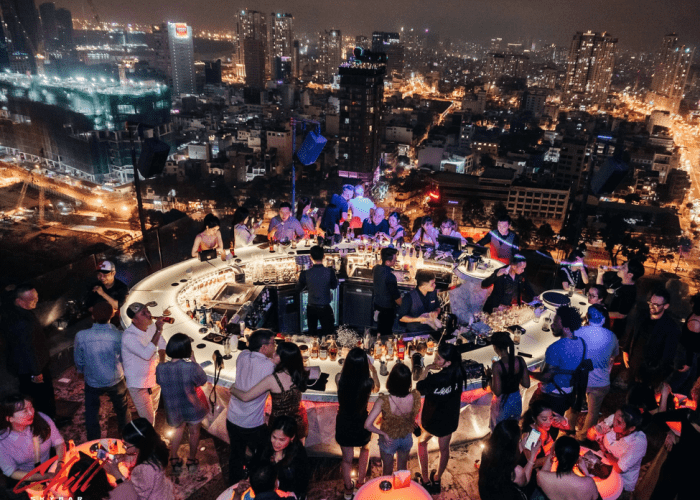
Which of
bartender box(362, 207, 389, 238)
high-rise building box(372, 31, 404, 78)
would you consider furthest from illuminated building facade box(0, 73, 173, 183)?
high-rise building box(372, 31, 404, 78)

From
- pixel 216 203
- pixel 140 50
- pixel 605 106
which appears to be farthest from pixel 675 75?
pixel 140 50

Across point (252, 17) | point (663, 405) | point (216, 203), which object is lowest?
point (216, 203)

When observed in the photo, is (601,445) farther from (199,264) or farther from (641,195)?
(641,195)

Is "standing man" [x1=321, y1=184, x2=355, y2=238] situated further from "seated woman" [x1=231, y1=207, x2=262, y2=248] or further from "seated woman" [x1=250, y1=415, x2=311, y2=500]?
"seated woman" [x1=250, y1=415, x2=311, y2=500]

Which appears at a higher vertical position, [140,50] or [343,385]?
[140,50]

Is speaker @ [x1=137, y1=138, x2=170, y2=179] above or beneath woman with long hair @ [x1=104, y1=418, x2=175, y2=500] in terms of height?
above

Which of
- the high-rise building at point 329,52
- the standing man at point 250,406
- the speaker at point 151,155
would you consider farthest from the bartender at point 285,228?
the high-rise building at point 329,52

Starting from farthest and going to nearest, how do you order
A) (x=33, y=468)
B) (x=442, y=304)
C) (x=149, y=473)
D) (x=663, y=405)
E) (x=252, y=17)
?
(x=252, y=17) < (x=442, y=304) < (x=663, y=405) < (x=33, y=468) < (x=149, y=473)
